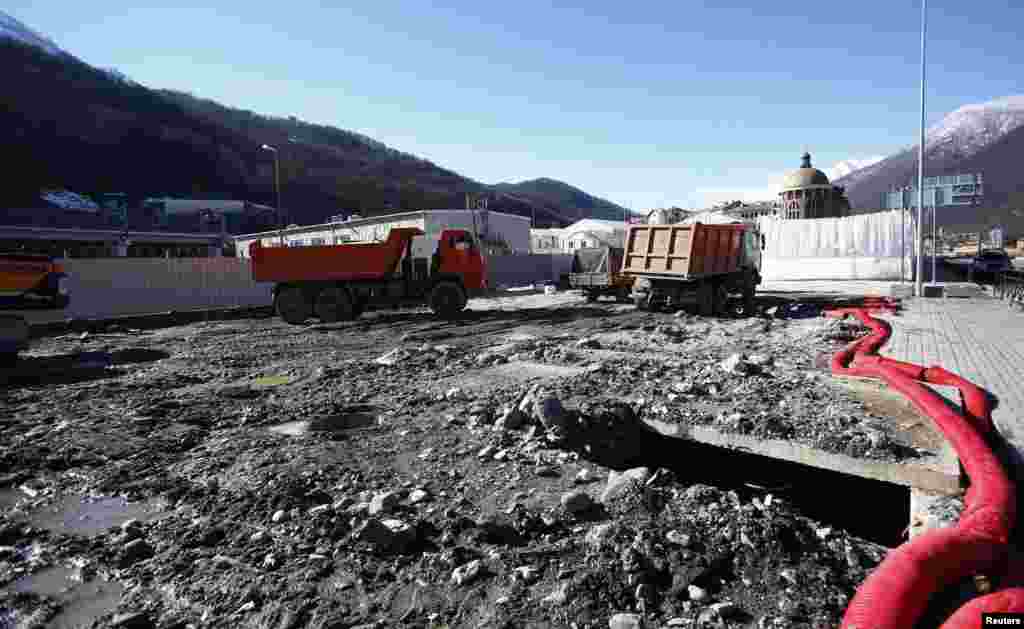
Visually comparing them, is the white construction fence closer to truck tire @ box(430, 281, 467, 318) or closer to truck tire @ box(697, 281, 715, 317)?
truck tire @ box(697, 281, 715, 317)

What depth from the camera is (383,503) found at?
12.6ft

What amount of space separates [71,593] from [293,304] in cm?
1297

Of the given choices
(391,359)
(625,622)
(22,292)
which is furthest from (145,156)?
(625,622)

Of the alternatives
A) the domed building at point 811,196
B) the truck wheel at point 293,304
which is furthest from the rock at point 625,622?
the domed building at point 811,196

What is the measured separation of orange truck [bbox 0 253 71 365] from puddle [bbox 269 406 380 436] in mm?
7698

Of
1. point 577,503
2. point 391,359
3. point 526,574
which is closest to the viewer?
point 526,574

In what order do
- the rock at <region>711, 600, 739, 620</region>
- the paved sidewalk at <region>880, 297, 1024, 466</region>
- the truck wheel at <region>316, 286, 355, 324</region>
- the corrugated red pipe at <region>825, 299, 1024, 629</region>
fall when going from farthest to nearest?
the truck wheel at <region>316, 286, 355, 324</region>
the paved sidewalk at <region>880, 297, 1024, 466</region>
the rock at <region>711, 600, 739, 620</region>
the corrugated red pipe at <region>825, 299, 1024, 629</region>

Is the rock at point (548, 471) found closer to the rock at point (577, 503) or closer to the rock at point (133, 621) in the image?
the rock at point (577, 503)

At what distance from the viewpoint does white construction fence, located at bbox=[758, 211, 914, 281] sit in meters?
25.9

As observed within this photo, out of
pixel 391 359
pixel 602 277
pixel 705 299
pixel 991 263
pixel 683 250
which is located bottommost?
pixel 391 359

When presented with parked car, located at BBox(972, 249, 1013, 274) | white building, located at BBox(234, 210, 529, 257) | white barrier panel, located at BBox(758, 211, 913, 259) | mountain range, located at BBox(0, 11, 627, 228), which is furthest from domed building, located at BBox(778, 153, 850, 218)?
white barrier panel, located at BBox(758, 211, 913, 259)

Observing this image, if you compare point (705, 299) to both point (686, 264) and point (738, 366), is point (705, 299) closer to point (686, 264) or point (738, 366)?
point (686, 264)

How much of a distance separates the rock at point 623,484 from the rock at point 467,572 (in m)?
1.14

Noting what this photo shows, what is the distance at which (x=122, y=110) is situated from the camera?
343 ft
